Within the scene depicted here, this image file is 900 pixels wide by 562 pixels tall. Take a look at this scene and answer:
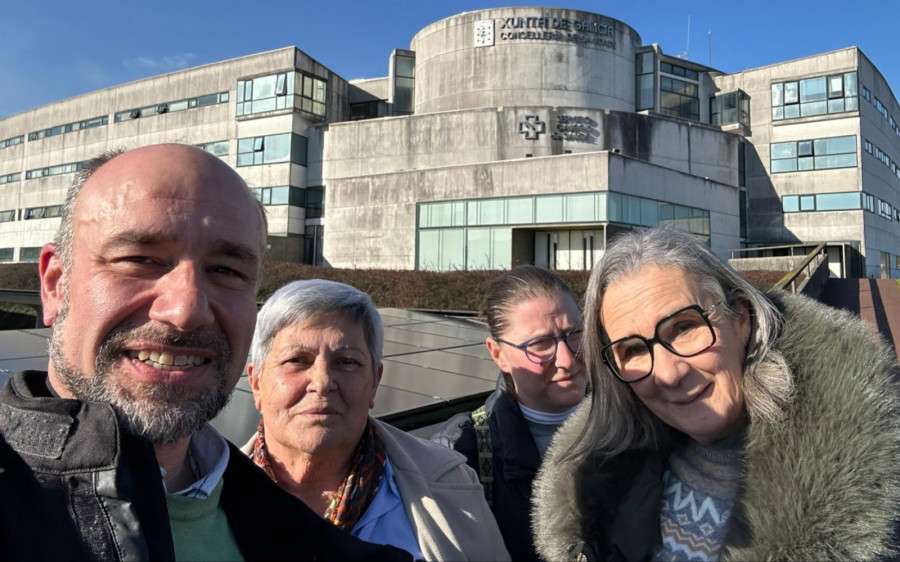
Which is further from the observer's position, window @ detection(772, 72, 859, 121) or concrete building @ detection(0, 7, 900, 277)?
window @ detection(772, 72, 859, 121)

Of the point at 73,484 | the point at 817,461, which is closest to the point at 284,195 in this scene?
the point at 73,484

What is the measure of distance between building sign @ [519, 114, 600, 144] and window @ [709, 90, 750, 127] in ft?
42.1

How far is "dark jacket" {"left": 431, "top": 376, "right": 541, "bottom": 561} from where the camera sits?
7.27 ft

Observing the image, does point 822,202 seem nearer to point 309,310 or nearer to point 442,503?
point 442,503

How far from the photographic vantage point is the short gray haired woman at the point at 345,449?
6.06 ft

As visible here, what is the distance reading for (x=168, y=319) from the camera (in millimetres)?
1195

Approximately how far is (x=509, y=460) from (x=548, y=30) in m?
29.4

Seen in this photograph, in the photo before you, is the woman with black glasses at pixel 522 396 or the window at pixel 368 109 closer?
the woman with black glasses at pixel 522 396

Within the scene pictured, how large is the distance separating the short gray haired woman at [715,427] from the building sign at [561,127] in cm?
2503

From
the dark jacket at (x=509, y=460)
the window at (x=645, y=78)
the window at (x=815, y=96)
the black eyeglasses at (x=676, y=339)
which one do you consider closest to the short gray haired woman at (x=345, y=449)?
the dark jacket at (x=509, y=460)

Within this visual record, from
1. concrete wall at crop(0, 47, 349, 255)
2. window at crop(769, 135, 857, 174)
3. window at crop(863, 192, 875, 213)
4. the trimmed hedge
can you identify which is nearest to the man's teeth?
the trimmed hedge

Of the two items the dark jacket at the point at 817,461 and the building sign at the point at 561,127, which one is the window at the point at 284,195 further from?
the dark jacket at the point at 817,461

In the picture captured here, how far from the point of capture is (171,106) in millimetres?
34938

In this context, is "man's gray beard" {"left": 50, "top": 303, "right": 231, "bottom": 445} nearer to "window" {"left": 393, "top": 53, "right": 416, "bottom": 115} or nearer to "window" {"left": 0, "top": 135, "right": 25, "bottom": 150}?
"window" {"left": 393, "top": 53, "right": 416, "bottom": 115}
